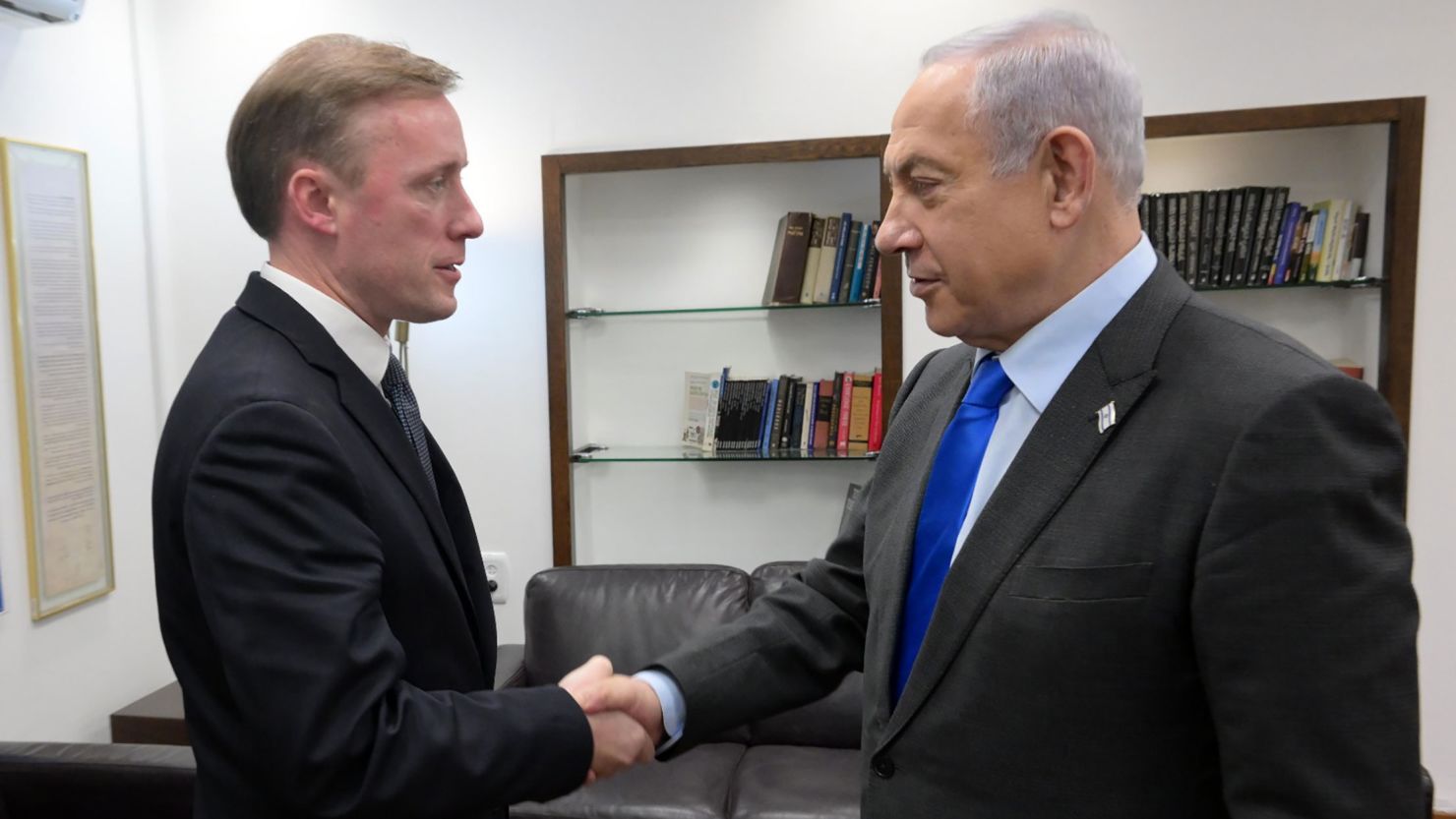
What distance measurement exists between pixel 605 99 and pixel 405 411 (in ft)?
7.28

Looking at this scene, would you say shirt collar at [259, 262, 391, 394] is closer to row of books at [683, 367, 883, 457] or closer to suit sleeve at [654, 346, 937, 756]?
suit sleeve at [654, 346, 937, 756]

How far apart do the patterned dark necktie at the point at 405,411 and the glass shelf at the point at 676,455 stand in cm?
203

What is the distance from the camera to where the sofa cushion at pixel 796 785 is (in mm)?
2574

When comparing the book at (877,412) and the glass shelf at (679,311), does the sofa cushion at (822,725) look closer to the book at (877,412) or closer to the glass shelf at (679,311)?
the book at (877,412)

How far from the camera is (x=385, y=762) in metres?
1.17

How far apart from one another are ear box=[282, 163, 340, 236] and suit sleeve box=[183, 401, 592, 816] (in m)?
0.32

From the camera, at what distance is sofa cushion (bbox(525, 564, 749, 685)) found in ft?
10.2

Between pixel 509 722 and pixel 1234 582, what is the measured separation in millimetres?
863

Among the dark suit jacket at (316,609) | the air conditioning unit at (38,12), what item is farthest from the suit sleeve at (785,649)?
the air conditioning unit at (38,12)

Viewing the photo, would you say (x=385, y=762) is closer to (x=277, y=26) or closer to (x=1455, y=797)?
(x=277, y=26)

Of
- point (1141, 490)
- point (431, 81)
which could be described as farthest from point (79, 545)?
point (1141, 490)

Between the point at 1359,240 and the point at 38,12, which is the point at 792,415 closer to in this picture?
the point at 1359,240

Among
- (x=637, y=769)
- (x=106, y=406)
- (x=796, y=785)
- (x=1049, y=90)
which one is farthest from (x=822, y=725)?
(x=106, y=406)

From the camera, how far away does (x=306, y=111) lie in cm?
134
